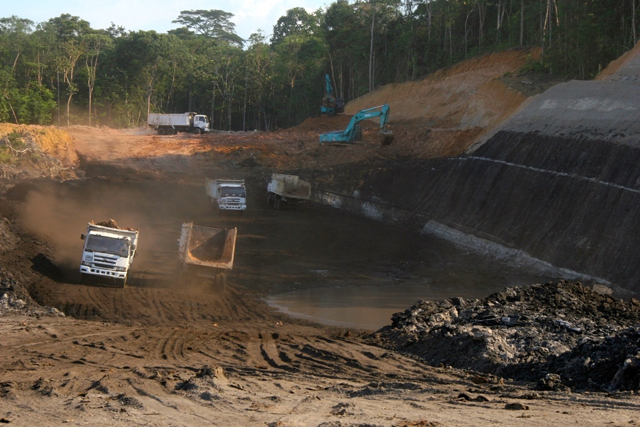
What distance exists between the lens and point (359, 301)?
26141mm

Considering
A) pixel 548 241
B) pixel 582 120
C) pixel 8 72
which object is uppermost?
pixel 8 72

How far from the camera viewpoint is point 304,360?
642 inches

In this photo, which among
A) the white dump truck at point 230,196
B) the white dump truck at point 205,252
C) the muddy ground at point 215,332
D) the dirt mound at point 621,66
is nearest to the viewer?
the muddy ground at point 215,332

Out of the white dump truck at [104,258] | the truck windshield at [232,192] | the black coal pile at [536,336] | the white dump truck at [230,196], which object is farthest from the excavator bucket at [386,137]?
the black coal pile at [536,336]

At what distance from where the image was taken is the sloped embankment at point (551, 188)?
28750mm

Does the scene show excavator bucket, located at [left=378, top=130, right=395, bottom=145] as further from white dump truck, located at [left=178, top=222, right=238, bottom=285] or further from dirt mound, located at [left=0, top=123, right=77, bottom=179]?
white dump truck, located at [left=178, top=222, right=238, bottom=285]

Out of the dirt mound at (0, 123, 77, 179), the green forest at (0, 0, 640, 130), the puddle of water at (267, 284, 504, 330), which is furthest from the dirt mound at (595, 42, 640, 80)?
the dirt mound at (0, 123, 77, 179)

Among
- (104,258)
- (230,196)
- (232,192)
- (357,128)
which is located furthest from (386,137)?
(104,258)

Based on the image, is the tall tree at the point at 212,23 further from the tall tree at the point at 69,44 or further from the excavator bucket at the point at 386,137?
the excavator bucket at the point at 386,137

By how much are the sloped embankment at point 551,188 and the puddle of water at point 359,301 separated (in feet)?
14.1

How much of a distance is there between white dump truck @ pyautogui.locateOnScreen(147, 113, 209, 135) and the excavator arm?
907 inches

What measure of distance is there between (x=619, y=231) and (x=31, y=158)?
35.8m

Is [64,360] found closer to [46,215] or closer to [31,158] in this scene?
[46,215]

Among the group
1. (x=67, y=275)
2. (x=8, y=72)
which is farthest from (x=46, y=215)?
(x=8, y=72)
